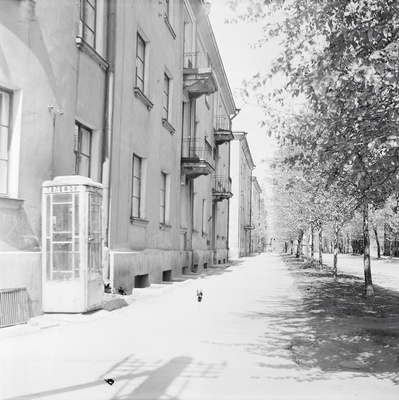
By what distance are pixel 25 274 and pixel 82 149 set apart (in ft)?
11.4

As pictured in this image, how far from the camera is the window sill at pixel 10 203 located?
300 inches

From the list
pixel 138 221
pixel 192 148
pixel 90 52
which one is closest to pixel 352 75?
pixel 90 52

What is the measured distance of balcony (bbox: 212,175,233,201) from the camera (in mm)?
29703

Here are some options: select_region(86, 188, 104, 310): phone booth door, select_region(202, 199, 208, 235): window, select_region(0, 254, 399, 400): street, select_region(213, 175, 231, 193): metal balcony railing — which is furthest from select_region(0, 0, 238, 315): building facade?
select_region(213, 175, 231, 193): metal balcony railing

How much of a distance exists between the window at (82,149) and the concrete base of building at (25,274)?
101 inches

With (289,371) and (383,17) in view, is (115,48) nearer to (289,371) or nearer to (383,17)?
(383,17)

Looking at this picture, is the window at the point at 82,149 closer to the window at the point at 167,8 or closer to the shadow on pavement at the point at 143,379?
the shadow on pavement at the point at 143,379

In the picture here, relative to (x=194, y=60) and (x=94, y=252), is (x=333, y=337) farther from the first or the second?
(x=194, y=60)

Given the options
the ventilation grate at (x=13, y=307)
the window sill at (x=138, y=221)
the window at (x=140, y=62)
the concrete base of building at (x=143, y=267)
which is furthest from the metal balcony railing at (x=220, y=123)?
the ventilation grate at (x=13, y=307)

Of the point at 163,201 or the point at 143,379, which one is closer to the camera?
the point at 143,379

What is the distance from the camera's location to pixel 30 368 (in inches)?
205

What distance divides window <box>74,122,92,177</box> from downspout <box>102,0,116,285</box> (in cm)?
39

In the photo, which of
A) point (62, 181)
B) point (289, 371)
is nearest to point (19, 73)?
point (62, 181)

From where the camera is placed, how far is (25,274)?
7863 millimetres
